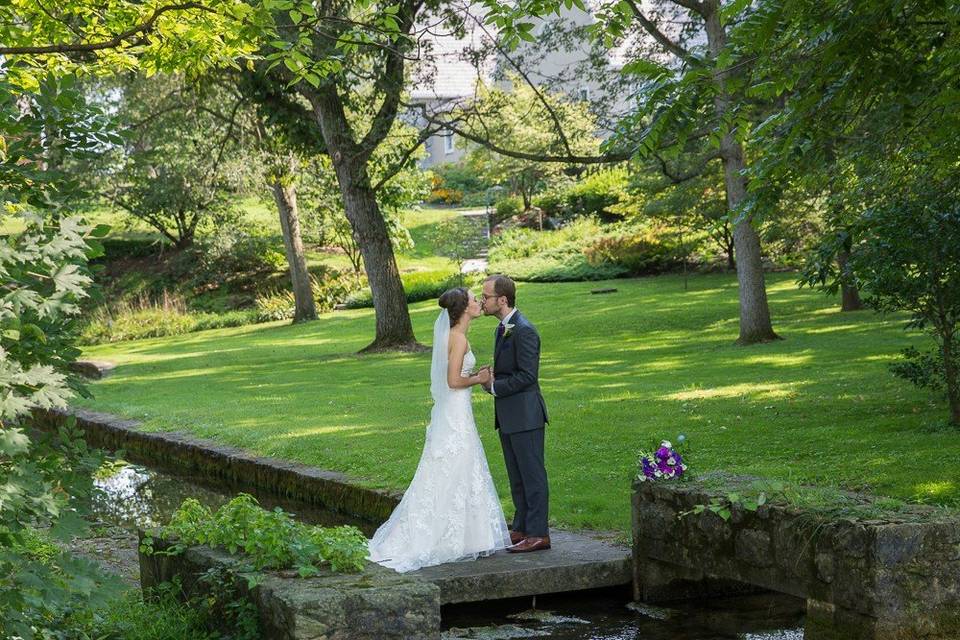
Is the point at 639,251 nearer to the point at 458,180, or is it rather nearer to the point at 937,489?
the point at 458,180

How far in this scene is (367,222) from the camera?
24453 mm

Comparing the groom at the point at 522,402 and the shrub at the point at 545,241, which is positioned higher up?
the shrub at the point at 545,241

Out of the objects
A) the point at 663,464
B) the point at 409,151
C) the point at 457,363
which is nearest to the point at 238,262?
the point at 409,151

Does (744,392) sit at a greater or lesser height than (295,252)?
lesser

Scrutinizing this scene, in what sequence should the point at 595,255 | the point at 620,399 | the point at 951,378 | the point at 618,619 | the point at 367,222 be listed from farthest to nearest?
the point at 595,255 → the point at 367,222 → the point at 620,399 → the point at 951,378 → the point at 618,619

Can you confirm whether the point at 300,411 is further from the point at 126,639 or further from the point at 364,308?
the point at 364,308

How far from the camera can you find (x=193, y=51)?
35.1 ft

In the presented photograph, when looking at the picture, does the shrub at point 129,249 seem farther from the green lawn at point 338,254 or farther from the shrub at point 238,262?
the shrub at point 238,262

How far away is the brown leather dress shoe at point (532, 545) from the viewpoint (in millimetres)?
8656

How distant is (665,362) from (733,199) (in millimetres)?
3267

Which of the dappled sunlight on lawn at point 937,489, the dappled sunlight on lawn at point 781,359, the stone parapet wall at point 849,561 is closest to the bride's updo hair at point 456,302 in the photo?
the stone parapet wall at point 849,561

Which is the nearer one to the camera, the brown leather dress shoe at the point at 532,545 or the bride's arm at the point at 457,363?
the brown leather dress shoe at the point at 532,545

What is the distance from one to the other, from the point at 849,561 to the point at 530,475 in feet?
9.41

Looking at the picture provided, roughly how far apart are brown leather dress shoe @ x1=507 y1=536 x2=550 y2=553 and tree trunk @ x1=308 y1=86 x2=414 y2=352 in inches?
627
